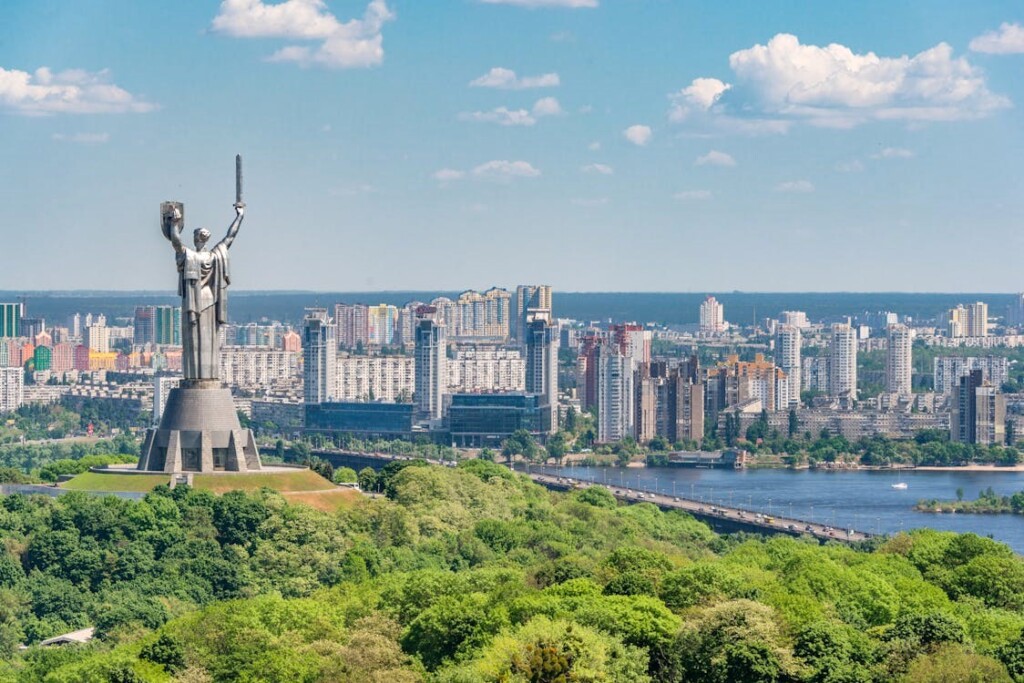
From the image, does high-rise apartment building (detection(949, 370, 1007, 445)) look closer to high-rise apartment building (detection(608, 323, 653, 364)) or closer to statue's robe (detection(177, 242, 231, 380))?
high-rise apartment building (detection(608, 323, 653, 364))

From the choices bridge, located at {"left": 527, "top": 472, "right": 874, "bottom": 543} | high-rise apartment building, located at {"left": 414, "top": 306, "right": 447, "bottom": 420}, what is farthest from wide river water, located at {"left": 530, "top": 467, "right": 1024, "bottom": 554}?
high-rise apartment building, located at {"left": 414, "top": 306, "right": 447, "bottom": 420}

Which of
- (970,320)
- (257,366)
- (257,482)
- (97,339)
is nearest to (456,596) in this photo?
(257,482)

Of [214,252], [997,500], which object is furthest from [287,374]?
[214,252]

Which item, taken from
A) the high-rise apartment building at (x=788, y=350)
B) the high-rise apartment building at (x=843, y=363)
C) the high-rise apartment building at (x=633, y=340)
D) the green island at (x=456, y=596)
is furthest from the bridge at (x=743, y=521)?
the high-rise apartment building at (x=843, y=363)

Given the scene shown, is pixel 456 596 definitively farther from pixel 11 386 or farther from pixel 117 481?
pixel 11 386

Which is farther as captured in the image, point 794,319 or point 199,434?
point 794,319

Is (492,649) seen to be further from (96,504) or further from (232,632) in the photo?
(96,504)

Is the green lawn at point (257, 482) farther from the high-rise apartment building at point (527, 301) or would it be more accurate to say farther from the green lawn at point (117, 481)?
the high-rise apartment building at point (527, 301)
